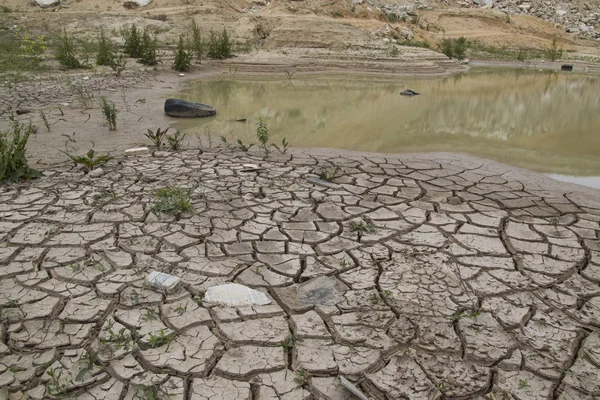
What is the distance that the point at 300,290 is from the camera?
8.25 feet

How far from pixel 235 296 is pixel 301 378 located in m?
0.66

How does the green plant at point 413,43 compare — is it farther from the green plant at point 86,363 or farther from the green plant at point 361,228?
the green plant at point 86,363

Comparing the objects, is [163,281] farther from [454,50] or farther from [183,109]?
[454,50]

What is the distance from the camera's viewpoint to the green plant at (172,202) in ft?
11.1

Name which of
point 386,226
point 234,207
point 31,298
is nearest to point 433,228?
point 386,226

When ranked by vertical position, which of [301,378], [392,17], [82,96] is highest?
[392,17]

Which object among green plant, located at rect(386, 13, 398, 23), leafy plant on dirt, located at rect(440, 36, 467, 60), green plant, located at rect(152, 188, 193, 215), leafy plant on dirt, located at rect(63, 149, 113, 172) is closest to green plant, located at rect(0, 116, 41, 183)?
→ leafy plant on dirt, located at rect(63, 149, 113, 172)

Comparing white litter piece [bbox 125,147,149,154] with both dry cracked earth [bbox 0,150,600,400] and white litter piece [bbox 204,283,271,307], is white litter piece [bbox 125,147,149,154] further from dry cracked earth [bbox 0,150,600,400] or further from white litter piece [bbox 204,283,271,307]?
white litter piece [bbox 204,283,271,307]

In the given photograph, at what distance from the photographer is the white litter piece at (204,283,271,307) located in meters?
2.38

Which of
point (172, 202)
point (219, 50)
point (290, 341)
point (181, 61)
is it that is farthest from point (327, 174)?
point (219, 50)

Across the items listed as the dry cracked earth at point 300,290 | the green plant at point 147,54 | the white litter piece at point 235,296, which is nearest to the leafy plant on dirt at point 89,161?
the dry cracked earth at point 300,290

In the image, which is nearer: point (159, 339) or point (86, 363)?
point (86, 363)

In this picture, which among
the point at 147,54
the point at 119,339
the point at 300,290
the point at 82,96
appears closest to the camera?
the point at 119,339

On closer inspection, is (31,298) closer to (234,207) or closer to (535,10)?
(234,207)
